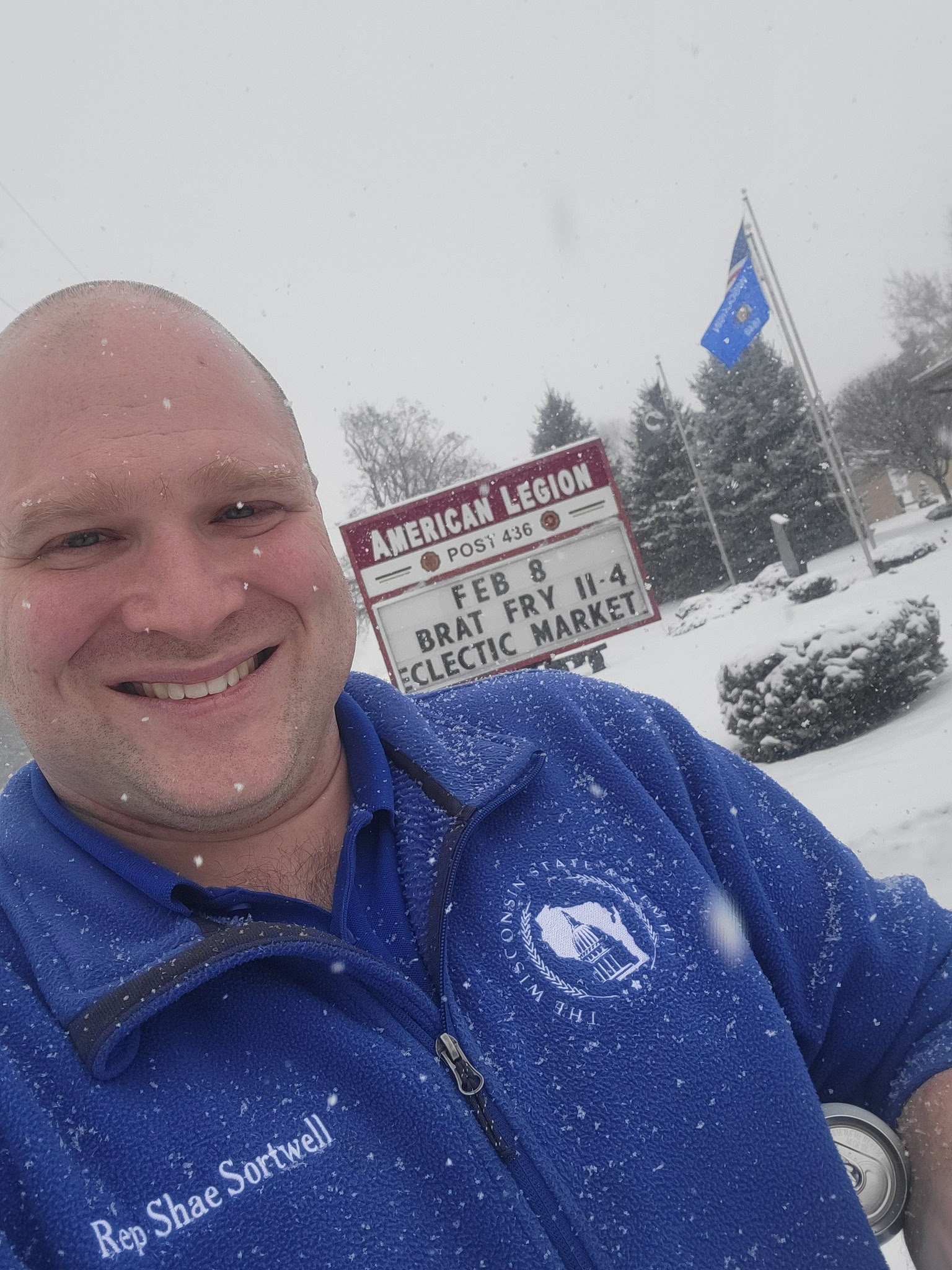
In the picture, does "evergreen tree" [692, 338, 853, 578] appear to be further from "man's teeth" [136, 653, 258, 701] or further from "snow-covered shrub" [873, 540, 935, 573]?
"man's teeth" [136, 653, 258, 701]

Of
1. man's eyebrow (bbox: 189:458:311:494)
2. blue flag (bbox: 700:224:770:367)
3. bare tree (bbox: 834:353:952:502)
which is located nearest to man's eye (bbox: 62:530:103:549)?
man's eyebrow (bbox: 189:458:311:494)

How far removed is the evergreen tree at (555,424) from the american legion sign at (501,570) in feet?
101

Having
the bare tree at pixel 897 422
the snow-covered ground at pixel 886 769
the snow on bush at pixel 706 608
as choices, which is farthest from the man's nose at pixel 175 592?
the bare tree at pixel 897 422

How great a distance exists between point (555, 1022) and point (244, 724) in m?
0.70

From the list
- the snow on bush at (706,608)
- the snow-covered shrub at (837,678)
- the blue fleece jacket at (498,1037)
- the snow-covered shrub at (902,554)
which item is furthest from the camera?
the snow on bush at (706,608)

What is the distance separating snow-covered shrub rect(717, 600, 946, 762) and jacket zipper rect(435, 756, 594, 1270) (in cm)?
592

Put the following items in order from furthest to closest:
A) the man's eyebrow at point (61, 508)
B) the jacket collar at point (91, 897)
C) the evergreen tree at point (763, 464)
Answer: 1. the evergreen tree at point (763, 464)
2. the man's eyebrow at point (61, 508)
3. the jacket collar at point (91, 897)

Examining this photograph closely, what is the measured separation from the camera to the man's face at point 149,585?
54.6 inches

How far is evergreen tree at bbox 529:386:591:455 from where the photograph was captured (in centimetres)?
3747

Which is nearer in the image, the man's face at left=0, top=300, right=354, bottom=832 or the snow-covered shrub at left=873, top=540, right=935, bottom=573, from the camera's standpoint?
the man's face at left=0, top=300, right=354, bottom=832

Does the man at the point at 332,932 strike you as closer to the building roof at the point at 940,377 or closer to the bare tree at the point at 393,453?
the building roof at the point at 940,377

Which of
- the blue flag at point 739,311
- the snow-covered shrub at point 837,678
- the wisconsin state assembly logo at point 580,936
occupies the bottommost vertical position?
the snow-covered shrub at point 837,678

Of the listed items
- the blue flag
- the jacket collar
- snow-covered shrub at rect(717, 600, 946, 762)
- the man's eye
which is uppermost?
the blue flag

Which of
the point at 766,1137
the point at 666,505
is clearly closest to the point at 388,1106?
the point at 766,1137
